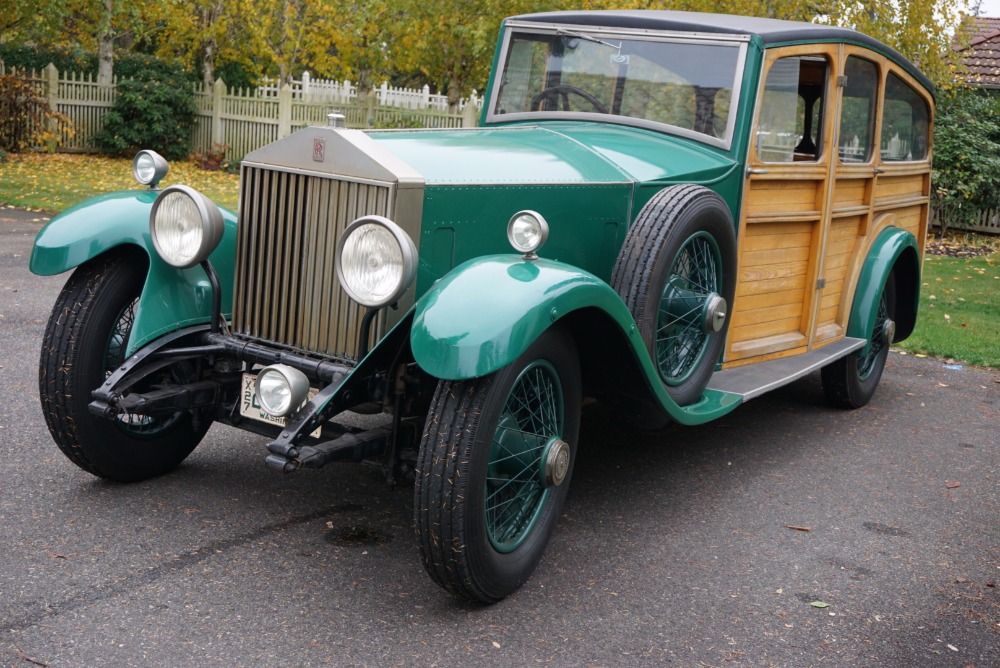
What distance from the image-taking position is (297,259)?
3521 mm

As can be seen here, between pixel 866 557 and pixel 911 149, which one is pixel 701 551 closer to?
pixel 866 557

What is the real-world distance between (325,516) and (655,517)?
1.27 meters

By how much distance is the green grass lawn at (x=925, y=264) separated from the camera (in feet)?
A: 24.9

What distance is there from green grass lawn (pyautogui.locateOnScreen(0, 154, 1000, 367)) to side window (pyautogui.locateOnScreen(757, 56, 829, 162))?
286 centimetres

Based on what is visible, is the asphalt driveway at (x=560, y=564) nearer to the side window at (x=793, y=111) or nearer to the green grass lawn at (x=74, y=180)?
the side window at (x=793, y=111)

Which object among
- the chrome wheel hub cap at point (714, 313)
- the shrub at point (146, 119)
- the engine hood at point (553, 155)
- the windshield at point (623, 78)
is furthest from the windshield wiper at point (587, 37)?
the shrub at point (146, 119)

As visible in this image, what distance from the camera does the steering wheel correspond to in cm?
482

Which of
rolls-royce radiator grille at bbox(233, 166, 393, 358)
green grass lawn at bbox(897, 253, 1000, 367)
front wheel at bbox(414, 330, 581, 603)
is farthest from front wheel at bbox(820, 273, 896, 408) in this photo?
rolls-royce radiator grille at bbox(233, 166, 393, 358)

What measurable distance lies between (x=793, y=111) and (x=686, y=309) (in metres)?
1.37

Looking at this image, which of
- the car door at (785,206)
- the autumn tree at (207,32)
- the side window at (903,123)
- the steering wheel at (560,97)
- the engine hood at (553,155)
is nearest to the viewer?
the engine hood at (553,155)

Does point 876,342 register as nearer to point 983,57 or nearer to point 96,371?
point 96,371

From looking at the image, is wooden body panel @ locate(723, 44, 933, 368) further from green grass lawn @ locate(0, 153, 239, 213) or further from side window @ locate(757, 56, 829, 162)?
green grass lawn @ locate(0, 153, 239, 213)

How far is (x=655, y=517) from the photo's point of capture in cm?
400

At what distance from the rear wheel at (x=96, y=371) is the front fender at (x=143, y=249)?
0.11 m
